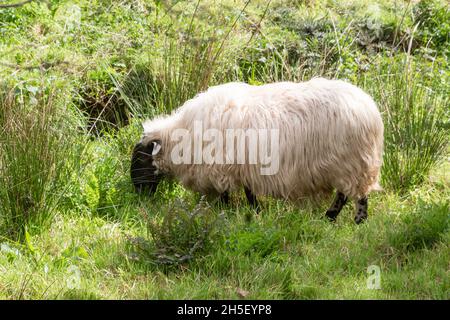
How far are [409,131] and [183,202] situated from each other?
2.14 meters

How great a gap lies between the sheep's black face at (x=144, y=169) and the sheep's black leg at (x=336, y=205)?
4.96ft

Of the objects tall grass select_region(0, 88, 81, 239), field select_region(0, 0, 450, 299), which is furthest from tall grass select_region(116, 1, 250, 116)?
tall grass select_region(0, 88, 81, 239)

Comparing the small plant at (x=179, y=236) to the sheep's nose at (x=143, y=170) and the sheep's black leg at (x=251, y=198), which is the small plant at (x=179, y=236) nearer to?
the sheep's black leg at (x=251, y=198)

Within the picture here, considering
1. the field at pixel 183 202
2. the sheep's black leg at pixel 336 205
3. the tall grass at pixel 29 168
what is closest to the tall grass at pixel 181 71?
the field at pixel 183 202

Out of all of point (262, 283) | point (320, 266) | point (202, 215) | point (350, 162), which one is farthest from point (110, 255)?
point (350, 162)

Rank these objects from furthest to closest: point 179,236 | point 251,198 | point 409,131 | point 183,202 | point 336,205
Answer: point 409,131 → point 251,198 → point 336,205 → point 183,202 → point 179,236

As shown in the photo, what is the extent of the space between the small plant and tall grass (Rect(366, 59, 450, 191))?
1.86 metres

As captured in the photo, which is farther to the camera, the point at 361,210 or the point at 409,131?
the point at 409,131

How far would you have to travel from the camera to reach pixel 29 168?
4.78m

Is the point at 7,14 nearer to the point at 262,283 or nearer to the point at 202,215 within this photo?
the point at 202,215

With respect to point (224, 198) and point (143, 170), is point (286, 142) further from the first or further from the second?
point (143, 170)

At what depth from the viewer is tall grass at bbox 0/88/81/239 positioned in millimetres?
Result: 4750

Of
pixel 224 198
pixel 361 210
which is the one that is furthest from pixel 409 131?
pixel 224 198

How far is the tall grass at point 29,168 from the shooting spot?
4750mm
